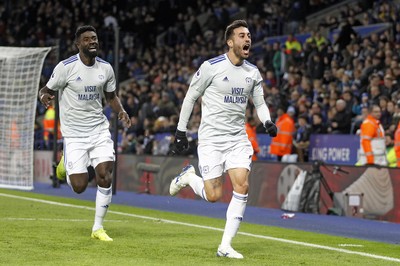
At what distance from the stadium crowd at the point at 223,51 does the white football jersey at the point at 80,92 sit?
8147 mm

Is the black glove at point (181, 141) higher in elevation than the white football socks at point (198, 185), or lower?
higher

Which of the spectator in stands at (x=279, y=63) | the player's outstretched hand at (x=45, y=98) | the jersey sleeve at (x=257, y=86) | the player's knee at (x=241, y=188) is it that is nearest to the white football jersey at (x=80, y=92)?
the player's outstretched hand at (x=45, y=98)

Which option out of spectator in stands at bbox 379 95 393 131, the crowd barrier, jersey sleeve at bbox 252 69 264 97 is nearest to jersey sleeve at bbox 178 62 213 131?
jersey sleeve at bbox 252 69 264 97

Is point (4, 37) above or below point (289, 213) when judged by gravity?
above

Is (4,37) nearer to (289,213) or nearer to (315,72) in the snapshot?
(315,72)

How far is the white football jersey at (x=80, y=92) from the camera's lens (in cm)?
1216

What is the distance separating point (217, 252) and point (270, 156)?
12307 mm

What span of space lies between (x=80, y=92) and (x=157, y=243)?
2077 millimetres

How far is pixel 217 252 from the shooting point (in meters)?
10.5

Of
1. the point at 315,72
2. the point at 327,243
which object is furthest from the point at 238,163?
the point at 315,72

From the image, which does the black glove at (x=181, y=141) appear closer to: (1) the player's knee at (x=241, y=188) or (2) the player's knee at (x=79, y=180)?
(1) the player's knee at (x=241, y=188)

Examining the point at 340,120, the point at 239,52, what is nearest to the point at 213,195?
the point at 239,52

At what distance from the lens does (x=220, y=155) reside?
10805mm

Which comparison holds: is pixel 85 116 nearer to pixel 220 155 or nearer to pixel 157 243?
pixel 157 243
